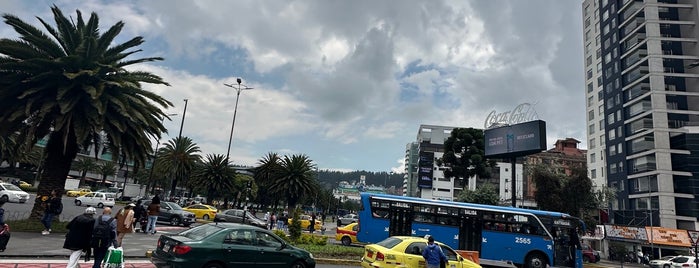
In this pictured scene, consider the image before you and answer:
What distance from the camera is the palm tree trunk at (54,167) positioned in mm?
17984

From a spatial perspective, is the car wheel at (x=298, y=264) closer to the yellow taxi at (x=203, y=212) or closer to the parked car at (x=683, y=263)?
the yellow taxi at (x=203, y=212)

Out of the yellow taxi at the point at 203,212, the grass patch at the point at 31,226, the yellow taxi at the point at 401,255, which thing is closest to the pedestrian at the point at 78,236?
the yellow taxi at the point at 401,255

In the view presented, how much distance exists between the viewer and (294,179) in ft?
169

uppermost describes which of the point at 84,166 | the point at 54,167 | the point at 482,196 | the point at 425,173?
the point at 425,173

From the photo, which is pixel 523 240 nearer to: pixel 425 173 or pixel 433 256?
pixel 433 256

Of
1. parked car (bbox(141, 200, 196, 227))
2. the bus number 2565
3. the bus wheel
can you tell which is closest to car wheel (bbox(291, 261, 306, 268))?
the bus number 2565

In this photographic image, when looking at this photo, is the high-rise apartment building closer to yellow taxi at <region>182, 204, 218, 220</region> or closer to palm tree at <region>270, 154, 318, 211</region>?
palm tree at <region>270, 154, 318, 211</region>

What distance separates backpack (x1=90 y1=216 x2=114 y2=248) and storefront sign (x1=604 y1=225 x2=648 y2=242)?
53.5 m

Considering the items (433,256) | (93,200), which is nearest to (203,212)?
(93,200)

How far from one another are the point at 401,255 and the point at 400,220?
9.53 metres

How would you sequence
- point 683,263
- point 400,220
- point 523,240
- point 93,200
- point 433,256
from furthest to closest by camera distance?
point 93,200 < point 683,263 < point 400,220 < point 523,240 < point 433,256

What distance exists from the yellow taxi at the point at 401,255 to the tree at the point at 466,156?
4277 centimetres

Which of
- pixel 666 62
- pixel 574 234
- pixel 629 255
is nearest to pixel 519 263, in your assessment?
pixel 574 234

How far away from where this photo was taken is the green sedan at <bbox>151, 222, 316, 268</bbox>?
359 inches
